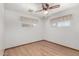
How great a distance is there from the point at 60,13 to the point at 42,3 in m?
0.38

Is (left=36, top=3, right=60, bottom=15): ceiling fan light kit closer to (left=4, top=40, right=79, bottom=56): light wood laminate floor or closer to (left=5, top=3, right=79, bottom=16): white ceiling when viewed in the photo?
(left=5, top=3, right=79, bottom=16): white ceiling

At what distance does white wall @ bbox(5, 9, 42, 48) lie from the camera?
1396mm

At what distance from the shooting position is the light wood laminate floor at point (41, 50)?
Result: 1412 millimetres

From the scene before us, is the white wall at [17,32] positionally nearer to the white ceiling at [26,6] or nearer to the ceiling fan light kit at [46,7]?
the white ceiling at [26,6]

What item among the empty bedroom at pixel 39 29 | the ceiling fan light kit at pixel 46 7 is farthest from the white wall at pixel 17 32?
the ceiling fan light kit at pixel 46 7

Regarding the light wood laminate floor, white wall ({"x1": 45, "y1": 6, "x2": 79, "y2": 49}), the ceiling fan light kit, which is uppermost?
the ceiling fan light kit

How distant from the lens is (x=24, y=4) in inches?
55.6

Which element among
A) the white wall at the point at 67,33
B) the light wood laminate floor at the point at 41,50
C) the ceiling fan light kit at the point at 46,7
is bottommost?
the light wood laminate floor at the point at 41,50

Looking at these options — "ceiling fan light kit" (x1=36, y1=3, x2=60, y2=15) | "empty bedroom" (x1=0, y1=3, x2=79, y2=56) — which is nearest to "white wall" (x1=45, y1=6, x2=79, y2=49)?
"empty bedroom" (x1=0, y1=3, x2=79, y2=56)

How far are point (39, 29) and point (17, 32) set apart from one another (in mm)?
413

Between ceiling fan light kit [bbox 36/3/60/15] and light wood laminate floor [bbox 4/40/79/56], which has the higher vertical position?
ceiling fan light kit [bbox 36/3/60/15]

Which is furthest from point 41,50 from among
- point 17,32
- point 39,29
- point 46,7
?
point 46,7

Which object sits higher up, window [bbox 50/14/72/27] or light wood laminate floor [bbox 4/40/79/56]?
window [bbox 50/14/72/27]

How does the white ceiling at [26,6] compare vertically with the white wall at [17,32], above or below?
above
